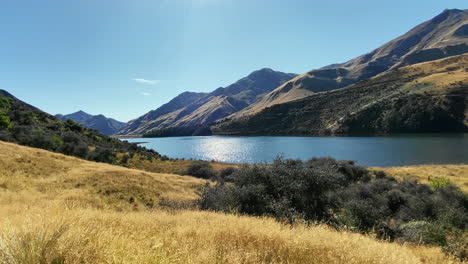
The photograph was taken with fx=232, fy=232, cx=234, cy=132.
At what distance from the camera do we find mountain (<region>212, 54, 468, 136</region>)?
342ft

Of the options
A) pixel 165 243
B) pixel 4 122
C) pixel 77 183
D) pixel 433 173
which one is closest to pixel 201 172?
pixel 77 183

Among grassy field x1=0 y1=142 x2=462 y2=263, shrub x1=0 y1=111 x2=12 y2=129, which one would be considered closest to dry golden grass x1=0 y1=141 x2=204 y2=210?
grassy field x1=0 y1=142 x2=462 y2=263

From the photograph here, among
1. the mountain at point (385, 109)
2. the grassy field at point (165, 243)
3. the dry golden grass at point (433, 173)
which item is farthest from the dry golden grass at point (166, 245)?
the mountain at point (385, 109)

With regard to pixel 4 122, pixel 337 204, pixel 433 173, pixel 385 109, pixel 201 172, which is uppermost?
pixel 385 109

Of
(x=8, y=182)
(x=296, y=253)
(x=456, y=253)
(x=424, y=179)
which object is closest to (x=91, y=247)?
(x=296, y=253)

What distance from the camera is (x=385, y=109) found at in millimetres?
119875

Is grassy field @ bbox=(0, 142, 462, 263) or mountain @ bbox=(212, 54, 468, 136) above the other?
mountain @ bbox=(212, 54, 468, 136)

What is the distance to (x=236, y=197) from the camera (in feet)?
36.7

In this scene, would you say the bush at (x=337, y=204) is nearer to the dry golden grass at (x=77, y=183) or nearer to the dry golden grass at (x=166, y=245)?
the dry golden grass at (x=166, y=245)

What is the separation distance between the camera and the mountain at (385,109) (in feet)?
342

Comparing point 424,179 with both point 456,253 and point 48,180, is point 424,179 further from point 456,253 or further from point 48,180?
point 48,180

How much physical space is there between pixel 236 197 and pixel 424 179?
93.9 feet

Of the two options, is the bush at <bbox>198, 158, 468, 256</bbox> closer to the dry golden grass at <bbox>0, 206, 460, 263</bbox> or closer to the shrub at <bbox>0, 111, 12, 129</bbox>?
the dry golden grass at <bbox>0, 206, 460, 263</bbox>

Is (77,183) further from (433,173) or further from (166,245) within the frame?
(433,173)
